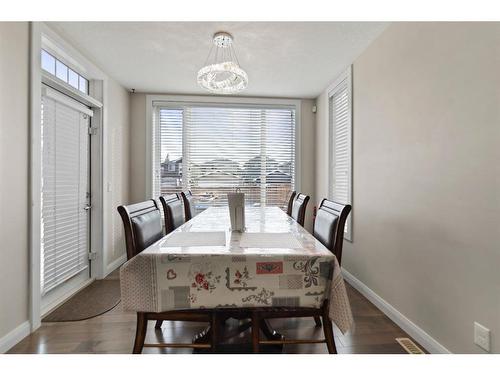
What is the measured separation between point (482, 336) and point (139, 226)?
189 centimetres

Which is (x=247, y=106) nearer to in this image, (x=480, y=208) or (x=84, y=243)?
(x=84, y=243)

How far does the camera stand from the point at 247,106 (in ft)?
13.5

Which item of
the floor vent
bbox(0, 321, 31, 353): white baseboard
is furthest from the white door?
the floor vent

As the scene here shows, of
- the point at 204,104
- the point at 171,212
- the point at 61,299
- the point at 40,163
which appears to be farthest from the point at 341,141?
the point at 61,299

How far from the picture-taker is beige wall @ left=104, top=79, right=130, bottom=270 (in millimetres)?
3320

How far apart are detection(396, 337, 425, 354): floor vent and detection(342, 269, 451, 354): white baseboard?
0.16 feet

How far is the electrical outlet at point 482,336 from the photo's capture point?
1.39 m

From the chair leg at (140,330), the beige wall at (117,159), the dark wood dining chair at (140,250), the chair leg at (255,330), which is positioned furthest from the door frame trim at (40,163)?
the chair leg at (255,330)

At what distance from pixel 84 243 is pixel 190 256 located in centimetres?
236

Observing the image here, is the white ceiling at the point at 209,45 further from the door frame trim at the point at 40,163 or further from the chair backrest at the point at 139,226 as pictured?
the chair backrest at the point at 139,226

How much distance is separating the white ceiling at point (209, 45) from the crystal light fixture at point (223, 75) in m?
0.08

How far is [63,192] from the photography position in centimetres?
261

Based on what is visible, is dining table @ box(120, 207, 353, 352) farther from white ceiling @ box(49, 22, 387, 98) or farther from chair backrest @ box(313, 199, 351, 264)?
white ceiling @ box(49, 22, 387, 98)

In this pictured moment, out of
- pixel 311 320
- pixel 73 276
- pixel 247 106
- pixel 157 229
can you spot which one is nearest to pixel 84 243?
pixel 73 276
